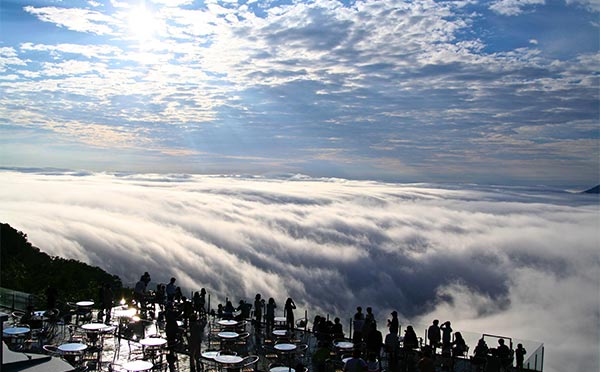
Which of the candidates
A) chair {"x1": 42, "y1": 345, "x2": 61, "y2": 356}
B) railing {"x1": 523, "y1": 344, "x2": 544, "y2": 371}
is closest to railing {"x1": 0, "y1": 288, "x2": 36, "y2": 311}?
chair {"x1": 42, "y1": 345, "x2": 61, "y2": 356}

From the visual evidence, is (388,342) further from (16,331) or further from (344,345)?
(16,331)

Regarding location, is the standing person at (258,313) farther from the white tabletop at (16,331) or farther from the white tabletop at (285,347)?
the white tabletop at (16,331)

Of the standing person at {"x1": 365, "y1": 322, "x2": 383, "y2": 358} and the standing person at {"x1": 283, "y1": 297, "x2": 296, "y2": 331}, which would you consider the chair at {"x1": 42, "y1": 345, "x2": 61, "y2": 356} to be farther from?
the standing person at {"x1": 365, "y1": 322, "x2": 383, "y2": 358}

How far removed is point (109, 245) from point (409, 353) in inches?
5107

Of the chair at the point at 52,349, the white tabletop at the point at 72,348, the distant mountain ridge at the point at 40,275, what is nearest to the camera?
the white tabletop at the point at 72,348

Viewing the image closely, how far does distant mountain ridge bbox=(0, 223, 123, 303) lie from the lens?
24656 mm

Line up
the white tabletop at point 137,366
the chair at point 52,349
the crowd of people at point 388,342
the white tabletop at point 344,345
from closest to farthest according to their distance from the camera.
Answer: the white tabletop at point 137,366
the chair at point 52,349
the crowd of people at point 388,342
the white tabletop at point 344,345

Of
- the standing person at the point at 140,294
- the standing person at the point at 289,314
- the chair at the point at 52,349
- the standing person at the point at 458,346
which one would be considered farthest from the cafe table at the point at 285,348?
the standing person at the point at 140,294

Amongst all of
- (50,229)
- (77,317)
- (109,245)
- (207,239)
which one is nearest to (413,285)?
(207,239)

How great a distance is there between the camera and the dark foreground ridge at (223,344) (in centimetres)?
1214

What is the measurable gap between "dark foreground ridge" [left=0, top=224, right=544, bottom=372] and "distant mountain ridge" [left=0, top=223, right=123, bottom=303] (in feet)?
12.6

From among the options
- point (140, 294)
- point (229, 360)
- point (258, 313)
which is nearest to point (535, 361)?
point (229, 360)

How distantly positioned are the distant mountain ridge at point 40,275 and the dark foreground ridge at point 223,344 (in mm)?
3836

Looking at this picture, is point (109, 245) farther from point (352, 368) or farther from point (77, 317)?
point (352, 368)
